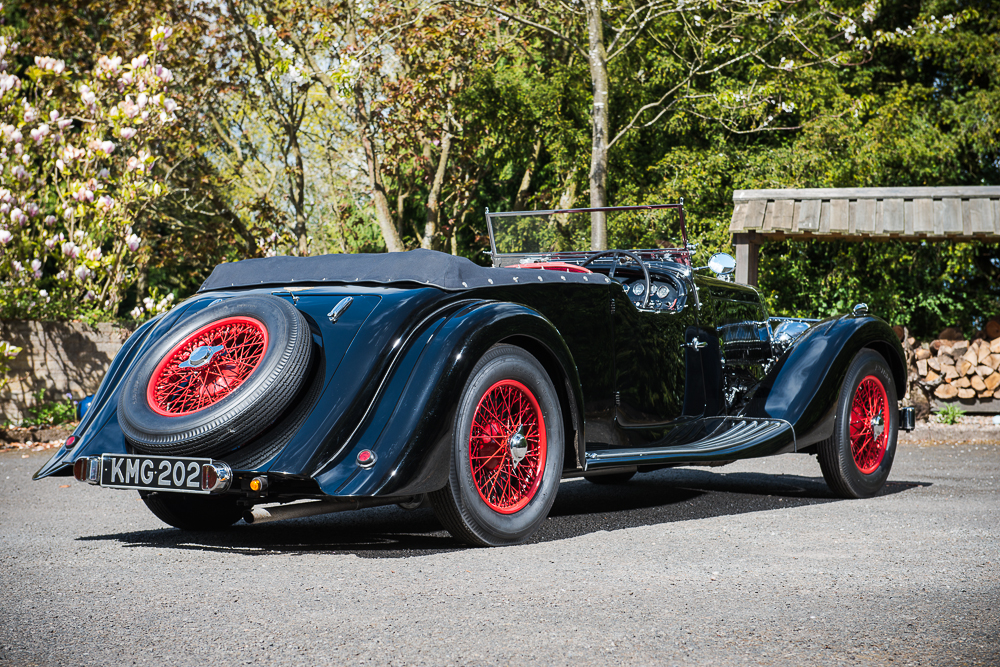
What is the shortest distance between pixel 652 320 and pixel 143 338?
2613 millimetres

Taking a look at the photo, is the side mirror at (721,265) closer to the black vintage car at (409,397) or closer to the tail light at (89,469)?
the black vintage car at (409,397)

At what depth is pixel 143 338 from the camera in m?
4.91

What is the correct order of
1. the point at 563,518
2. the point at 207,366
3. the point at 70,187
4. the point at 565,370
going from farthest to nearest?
the point at 70,187, the point at 563,518, the point at 565,370, the point at 207,366

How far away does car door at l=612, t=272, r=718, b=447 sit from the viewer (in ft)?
17.2

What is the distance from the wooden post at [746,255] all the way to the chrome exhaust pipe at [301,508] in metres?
7.99

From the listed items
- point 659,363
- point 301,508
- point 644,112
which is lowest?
point 301,508

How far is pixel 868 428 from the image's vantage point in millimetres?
6309

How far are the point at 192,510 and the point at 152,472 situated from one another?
1.06m

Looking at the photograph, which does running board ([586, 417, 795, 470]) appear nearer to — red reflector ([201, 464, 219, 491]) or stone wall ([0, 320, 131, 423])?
red reflector ([201, 464, 219, 491])

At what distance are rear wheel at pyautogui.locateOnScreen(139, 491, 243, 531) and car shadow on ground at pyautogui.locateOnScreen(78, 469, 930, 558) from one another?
0.07 metres

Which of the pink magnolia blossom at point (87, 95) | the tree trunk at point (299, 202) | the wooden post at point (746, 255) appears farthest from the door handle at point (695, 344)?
the tree trunk at point (299, 202)

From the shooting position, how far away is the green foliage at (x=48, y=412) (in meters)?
10.4

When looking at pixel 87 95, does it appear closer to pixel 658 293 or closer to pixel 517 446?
pixel 658 293

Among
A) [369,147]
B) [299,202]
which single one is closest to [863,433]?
[369,147]
